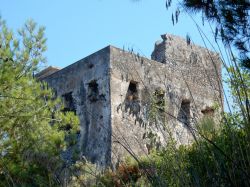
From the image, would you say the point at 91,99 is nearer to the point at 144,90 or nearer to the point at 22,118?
the point at 144,90

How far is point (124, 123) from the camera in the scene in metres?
12.3

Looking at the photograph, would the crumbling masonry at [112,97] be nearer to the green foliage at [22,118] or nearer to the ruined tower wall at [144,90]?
the ruined tower wall at [144,90]

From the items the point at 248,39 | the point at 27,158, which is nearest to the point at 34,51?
the point at 27,158

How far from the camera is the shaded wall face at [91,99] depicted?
12094 millimetres

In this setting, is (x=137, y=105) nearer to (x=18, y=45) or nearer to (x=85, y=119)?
(x=85, y=119)

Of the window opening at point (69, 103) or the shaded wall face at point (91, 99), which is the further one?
the window opening at point (69, 103)

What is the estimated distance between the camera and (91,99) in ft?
41.1

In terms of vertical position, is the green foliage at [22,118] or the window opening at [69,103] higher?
the window opening at [69,103]

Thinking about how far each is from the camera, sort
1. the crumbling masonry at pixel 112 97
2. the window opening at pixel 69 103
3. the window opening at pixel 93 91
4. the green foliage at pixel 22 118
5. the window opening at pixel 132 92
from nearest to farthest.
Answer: the green foliage at pixel 22 118 → the crumbling masonry at pixel 112 97 → the window opening at pixel 93 91 → the window opening at pixel 132 92 → the window opening at pixel 69 103

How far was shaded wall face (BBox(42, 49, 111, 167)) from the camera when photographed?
12.1m

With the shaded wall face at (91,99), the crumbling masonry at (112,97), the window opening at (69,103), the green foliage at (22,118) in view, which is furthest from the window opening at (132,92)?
the green foliage at (22,118)

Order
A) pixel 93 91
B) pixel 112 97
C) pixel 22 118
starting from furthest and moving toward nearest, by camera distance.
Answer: pixel 93 91
pixel 112 97
pixel 22 118

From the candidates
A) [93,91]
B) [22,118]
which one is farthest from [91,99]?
[22,118]

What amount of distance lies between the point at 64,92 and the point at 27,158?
6753mm
